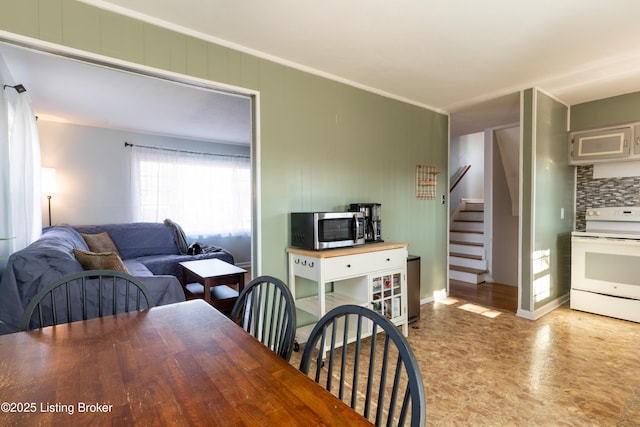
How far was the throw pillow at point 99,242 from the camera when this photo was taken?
3.93 metres

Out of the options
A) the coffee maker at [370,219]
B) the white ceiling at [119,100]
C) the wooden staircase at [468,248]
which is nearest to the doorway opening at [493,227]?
the wooden staircase at [468,248]

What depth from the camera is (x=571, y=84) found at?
310cm

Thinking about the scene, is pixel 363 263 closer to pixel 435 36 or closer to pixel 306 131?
pixel 306 131

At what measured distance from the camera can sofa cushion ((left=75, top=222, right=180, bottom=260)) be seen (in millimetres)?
4367

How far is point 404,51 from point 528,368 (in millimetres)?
2427

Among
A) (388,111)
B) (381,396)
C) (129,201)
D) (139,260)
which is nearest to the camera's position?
(381,396)

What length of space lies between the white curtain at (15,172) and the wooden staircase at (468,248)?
16.4ft

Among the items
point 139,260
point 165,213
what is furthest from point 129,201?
point 139,260

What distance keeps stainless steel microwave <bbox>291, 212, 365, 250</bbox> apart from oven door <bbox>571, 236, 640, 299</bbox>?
245 cm

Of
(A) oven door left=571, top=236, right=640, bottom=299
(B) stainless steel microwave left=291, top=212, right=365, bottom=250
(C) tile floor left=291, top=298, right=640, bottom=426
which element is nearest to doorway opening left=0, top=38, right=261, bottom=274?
(B) stainless steel microwave left=291, top=212, right=365, bottom=250

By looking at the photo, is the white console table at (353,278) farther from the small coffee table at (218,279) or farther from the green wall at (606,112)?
the green wall at (606,112)

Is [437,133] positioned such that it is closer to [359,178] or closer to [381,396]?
[359,178]

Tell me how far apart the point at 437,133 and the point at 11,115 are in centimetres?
398

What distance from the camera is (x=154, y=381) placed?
0.83 metres
